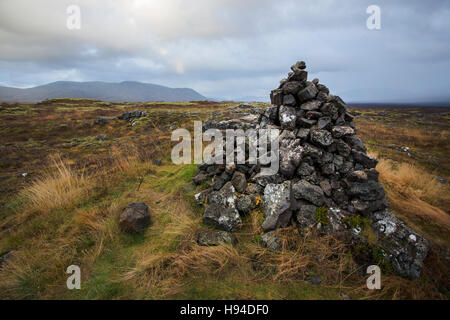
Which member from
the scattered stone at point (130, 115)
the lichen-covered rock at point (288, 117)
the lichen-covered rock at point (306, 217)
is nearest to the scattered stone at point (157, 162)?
the lichen-covered rock at point (288, 117)

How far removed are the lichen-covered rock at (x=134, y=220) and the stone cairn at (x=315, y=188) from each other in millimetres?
1682

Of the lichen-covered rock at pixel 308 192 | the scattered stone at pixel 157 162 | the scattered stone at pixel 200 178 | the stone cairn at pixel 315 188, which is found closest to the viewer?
the stone cairn at pixel 315 188

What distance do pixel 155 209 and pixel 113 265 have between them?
2.00 metres

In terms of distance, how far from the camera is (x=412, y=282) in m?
3.49

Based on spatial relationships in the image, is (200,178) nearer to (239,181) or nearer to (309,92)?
(239,181)

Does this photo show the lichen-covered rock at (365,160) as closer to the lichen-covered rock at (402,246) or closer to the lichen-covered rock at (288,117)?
the lichen-covered rock at (402,246)

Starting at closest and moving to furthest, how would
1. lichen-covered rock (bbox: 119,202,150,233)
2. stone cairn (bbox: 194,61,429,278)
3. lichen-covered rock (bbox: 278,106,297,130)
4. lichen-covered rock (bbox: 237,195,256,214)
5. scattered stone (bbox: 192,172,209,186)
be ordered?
1. stone cairn (bbox: 194,61,429,278)
2. lichen-covered rock (bbox: 119,202,150,233)
3. lichen-covered rock (bbox: 237,195,256,214)
4. lichen-covered rock (bbox: 278,106,297,130)
5. scattered stone (bbox: 192,172,209,186)

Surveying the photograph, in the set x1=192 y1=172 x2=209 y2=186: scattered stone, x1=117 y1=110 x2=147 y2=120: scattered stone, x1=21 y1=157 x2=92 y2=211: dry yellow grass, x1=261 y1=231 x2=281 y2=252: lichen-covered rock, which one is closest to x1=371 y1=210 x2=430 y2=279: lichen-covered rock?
x1=261 y1=231 x2=281 y2=252: lichen-covered rock

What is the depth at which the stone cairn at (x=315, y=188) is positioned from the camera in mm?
4105

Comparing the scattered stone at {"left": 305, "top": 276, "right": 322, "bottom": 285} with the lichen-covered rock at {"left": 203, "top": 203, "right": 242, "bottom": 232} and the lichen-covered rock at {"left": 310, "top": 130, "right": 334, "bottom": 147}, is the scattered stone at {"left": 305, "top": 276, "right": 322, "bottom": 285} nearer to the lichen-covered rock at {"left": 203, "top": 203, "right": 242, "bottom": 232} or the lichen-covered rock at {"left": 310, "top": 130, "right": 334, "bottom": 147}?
the lichen-covered rock at {"left": 203, "top": 203, "right": 242, "bottom": 232}

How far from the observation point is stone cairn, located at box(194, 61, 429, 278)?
4105 mm

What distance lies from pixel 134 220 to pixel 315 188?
4.86m

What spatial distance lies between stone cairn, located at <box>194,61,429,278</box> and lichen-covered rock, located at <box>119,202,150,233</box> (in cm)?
168

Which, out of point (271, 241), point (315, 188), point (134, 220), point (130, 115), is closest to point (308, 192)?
point (315, 188)
